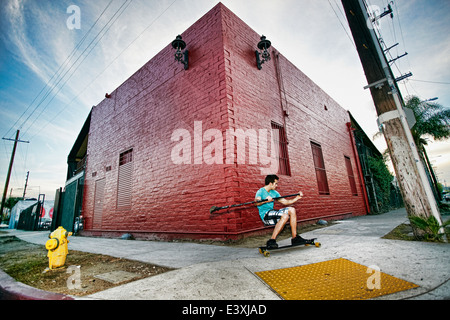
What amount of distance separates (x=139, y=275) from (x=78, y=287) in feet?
2.02

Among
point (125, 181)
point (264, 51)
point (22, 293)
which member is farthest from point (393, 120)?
point (125, 181)

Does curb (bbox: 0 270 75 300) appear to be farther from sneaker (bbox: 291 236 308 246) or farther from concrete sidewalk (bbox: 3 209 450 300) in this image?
sneaker (bbox: 291 236 308 246)

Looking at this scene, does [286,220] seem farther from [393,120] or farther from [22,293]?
[22,293]

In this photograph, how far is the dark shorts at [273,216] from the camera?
307 centimetres

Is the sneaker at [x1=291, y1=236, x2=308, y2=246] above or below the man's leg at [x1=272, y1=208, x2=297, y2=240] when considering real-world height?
below

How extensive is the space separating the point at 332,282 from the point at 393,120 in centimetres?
318

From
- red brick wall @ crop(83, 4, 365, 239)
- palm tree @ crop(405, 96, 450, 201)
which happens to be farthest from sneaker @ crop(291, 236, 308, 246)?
palm tree @ crop(405, 96, 450, 201)

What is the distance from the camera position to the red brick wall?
4.71 m

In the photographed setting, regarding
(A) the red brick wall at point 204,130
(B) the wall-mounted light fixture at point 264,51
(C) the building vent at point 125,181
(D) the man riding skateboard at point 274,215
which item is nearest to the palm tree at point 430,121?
(A) the red brick wall at point 204,130

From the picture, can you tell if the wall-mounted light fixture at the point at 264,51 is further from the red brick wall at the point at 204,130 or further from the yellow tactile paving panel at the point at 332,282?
the yellow tactile paving panel at the point at 332,282

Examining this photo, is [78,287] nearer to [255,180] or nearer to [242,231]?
[242,231]

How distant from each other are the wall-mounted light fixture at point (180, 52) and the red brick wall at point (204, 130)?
19 centimetres

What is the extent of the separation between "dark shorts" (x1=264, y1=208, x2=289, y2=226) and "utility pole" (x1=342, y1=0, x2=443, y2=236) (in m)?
2.09
